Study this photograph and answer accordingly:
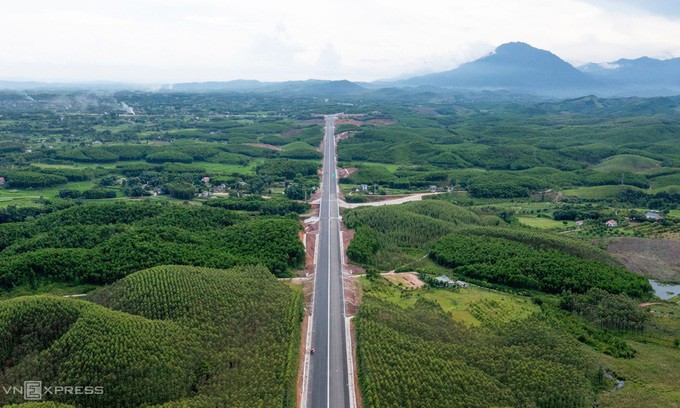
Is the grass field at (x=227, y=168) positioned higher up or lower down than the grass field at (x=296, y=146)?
lower down

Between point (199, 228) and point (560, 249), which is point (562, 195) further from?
point (199, 228)

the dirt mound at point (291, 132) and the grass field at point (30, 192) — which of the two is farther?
the dirt mound at point (291, 132)

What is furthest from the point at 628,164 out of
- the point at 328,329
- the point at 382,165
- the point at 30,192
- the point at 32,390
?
the point at 30,192

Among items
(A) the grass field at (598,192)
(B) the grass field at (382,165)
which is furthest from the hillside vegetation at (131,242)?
(A) the grass field at (598,192)

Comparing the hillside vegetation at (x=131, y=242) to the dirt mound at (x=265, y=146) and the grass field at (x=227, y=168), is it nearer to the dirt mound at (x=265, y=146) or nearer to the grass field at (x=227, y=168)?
the grass field at (x=227, y=168)

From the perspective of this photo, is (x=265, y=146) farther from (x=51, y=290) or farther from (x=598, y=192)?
(x=51, y=290)

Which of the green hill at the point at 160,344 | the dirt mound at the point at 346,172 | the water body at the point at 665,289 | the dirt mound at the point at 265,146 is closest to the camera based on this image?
the green hill at the point at 160,344
